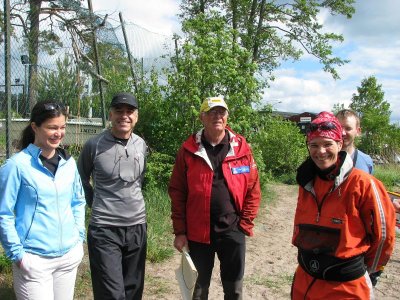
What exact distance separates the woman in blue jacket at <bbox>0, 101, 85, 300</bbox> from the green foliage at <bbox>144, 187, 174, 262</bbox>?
2.28 metres

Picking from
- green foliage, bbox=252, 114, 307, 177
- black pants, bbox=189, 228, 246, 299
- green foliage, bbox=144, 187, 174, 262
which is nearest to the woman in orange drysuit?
black pants, bbox=189, 228, 246, 299

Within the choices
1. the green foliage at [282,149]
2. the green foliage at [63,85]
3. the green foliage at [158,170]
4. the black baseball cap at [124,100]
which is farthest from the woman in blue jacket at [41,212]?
the green foliage at [282,149]

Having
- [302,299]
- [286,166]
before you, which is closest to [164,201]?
[302,299]

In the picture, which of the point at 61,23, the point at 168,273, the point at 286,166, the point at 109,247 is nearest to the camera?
the point at 109,247

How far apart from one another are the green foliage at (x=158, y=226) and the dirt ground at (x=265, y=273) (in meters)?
→ 0.13

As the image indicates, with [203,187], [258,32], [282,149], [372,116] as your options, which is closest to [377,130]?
[372,116]

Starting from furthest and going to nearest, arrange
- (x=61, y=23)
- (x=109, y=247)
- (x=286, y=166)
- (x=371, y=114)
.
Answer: (x=371, y=114), (x=286, y=166), (x=61, y=23), (x=109, y=247)

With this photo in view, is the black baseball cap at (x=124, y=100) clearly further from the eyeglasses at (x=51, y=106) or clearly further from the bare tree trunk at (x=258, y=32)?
the bare tree trunk at (x=258, y=32)

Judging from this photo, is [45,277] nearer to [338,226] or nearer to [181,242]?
[181,242]

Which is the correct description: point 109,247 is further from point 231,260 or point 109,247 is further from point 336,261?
point 336,261

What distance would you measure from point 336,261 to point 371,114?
2204 centimetres

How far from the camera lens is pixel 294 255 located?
18.7ft

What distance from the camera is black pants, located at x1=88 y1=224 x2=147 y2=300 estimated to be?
302 cm

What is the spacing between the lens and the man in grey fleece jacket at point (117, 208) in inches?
120
